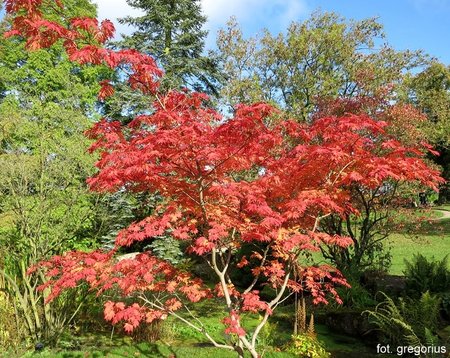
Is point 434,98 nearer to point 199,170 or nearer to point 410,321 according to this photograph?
point 410,321

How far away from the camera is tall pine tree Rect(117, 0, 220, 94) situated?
17641 millimetres

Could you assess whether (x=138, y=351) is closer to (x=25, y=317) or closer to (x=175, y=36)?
(x=25, y=317)

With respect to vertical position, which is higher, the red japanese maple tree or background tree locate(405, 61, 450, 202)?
background tree locate(405, 61, 450, 202)

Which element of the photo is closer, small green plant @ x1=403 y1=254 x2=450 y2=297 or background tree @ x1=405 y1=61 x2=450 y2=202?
small green plant @ x1=403 y1=254 x2=450 y2=297

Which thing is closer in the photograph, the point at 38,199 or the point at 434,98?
the point at 38,199

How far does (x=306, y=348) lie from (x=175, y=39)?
16447 mm

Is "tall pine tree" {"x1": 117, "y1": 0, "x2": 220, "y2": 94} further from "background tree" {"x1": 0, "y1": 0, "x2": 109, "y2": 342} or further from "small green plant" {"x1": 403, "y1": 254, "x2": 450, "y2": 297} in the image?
"small green plant" {"x1": 403, "y1": 254, "x2": 450, "y2": 297}

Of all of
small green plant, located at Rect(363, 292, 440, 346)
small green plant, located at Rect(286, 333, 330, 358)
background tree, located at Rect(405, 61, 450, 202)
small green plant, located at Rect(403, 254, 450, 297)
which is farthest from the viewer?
background tree, located at Rect(405, 61, 450, 202)

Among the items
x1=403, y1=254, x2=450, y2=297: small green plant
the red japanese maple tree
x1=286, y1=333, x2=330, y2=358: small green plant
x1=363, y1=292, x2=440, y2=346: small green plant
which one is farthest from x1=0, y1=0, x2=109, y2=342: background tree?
x1=403, y1=254, x2=450, y2=297: small green plant

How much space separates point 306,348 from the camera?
20.6ft

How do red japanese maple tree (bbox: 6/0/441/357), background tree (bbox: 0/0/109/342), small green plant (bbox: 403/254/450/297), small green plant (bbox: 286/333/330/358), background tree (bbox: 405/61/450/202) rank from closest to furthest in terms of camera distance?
red japanese maple tree (bbox: 6/0/441/357) → small green plant (bbox: 286/333/330/358) → background tree (bbox: 0/0/109/342) → small green plant (bbox: 403/254/450/297) → background tree (bbox: 405/61/450/202)

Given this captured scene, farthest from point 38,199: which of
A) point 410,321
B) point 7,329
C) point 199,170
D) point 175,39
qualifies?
→ point 175,39

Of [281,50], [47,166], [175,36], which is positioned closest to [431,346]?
[47,166]

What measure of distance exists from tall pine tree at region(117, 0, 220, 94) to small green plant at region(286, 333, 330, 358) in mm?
13409
